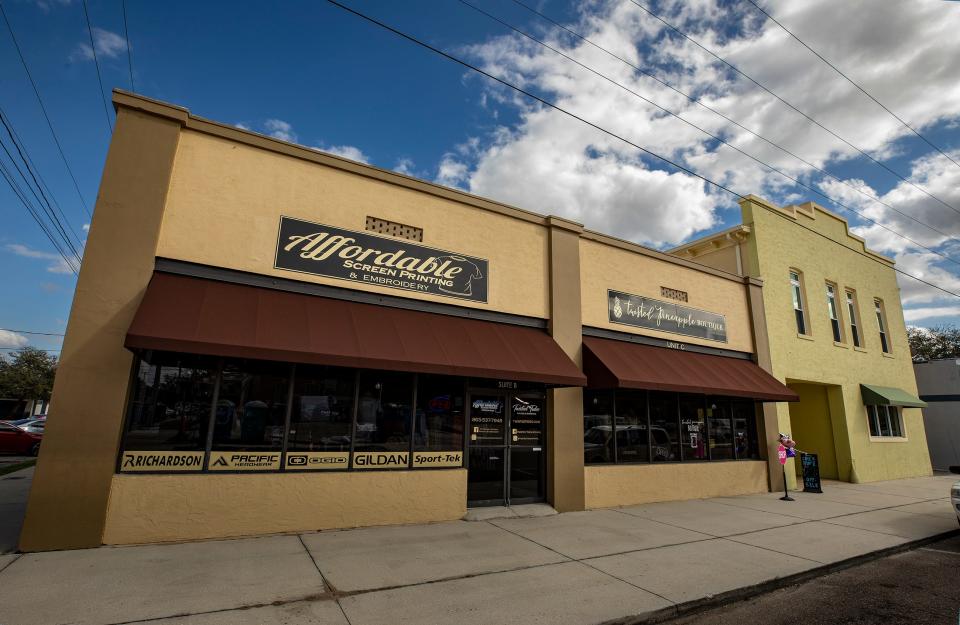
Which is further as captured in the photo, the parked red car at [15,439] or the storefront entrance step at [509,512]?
the parked red car at [15,439]

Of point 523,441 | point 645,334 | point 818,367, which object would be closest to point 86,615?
point 523,441

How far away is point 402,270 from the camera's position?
8.94m

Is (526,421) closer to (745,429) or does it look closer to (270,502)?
(270,502)

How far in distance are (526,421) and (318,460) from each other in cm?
415

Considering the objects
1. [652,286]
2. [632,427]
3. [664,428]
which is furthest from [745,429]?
[652,286]

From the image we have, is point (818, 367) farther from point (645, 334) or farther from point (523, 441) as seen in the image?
point (523, 441)

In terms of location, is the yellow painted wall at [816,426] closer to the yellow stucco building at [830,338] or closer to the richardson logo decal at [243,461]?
the yellow stucco building at [830,338]

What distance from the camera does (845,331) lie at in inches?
687

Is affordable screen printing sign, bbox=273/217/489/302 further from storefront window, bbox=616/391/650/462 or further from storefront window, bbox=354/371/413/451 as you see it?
storefront window, bbox=616/391/650/462

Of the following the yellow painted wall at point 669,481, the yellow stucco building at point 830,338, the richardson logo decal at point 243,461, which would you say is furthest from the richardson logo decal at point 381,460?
the yellow stucco building at point 830,338

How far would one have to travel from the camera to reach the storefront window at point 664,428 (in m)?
11.6

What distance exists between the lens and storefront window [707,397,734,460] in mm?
12727

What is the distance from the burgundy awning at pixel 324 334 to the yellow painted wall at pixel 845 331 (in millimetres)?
9617

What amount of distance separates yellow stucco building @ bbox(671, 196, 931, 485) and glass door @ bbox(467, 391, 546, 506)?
820 centimetres
